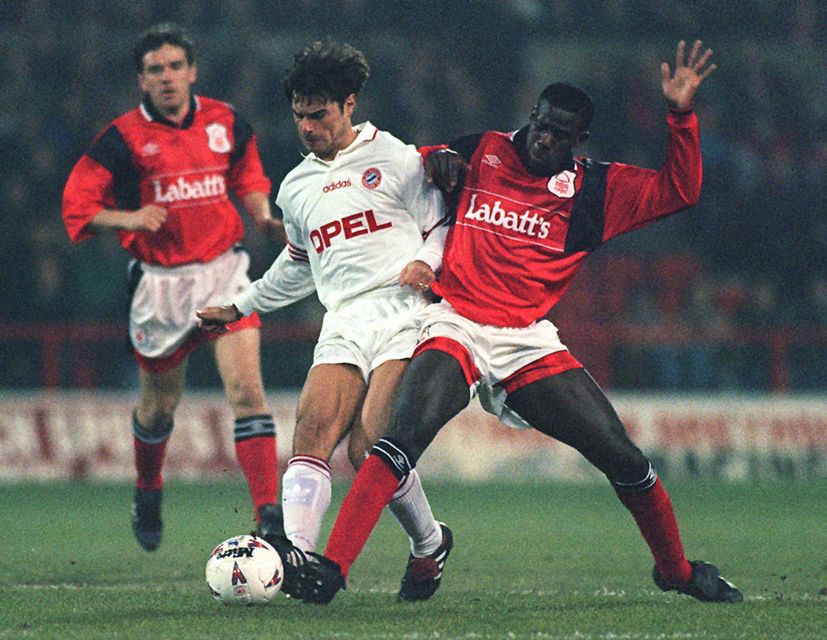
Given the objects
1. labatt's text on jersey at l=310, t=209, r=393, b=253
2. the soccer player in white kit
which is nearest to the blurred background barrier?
the soccer player in white kit

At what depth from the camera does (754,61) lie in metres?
19.5

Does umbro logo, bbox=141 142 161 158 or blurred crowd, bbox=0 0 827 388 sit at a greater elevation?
umbro logo, bbox=141 142 161 158

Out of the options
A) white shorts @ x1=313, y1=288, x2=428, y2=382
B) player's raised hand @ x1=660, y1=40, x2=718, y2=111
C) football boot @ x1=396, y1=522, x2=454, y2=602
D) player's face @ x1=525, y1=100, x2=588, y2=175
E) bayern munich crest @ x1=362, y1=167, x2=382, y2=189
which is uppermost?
player's raised hand @ x1=660, y1=40, x2=718, y2=111

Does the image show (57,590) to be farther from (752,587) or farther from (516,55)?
(516,55)

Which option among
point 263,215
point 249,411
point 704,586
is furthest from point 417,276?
point 263,215

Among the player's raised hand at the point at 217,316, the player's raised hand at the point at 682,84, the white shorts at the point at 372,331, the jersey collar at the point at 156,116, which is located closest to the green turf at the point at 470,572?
the white shorts at the point at 372,331

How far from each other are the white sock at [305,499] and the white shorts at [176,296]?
91.9 inches

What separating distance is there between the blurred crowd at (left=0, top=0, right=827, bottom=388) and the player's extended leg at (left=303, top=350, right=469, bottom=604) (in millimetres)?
8914

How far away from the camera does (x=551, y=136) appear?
604cm

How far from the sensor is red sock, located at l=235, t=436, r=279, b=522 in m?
7.55

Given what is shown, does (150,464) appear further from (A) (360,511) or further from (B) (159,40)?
(A) (360,511)

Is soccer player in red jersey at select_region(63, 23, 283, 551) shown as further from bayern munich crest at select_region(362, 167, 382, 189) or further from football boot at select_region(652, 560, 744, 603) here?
football boot at select_region(652, 560, 744, 603)

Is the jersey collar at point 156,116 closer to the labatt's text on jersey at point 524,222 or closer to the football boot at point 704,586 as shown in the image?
the labatt's text on jersey at point 524,222

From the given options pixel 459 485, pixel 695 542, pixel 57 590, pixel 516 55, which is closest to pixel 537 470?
pixel 459 485
